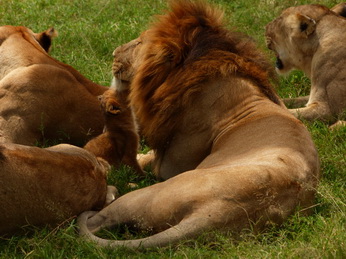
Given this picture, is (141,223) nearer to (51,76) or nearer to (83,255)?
(83,255)

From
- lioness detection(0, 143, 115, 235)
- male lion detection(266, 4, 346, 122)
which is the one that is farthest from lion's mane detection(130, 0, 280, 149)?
male lion detection(266, 4, 346, 122)

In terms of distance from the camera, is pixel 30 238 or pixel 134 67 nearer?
pixel 30 238

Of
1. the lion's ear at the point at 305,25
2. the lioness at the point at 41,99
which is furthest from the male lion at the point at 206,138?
the lion's ear at the point at 305,25

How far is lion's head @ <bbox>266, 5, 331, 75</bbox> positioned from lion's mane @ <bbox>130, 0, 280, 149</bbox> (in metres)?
2.01

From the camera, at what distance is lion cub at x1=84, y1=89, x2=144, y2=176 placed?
6289mm

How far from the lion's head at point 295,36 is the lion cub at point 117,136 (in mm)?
2364

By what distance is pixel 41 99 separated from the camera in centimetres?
659

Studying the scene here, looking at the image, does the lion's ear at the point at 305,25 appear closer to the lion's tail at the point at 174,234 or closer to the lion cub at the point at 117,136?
the lion cub at the point at 117,136

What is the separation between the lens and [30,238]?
475 centimetres

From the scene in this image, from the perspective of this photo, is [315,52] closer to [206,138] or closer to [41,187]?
[206,138]

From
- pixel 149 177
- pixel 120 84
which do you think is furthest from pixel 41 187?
pixel 120 84

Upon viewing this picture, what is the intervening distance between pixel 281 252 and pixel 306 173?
792 mm

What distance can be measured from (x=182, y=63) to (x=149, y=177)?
0.97 m

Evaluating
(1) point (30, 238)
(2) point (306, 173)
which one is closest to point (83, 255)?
(1) point (30, 238)
